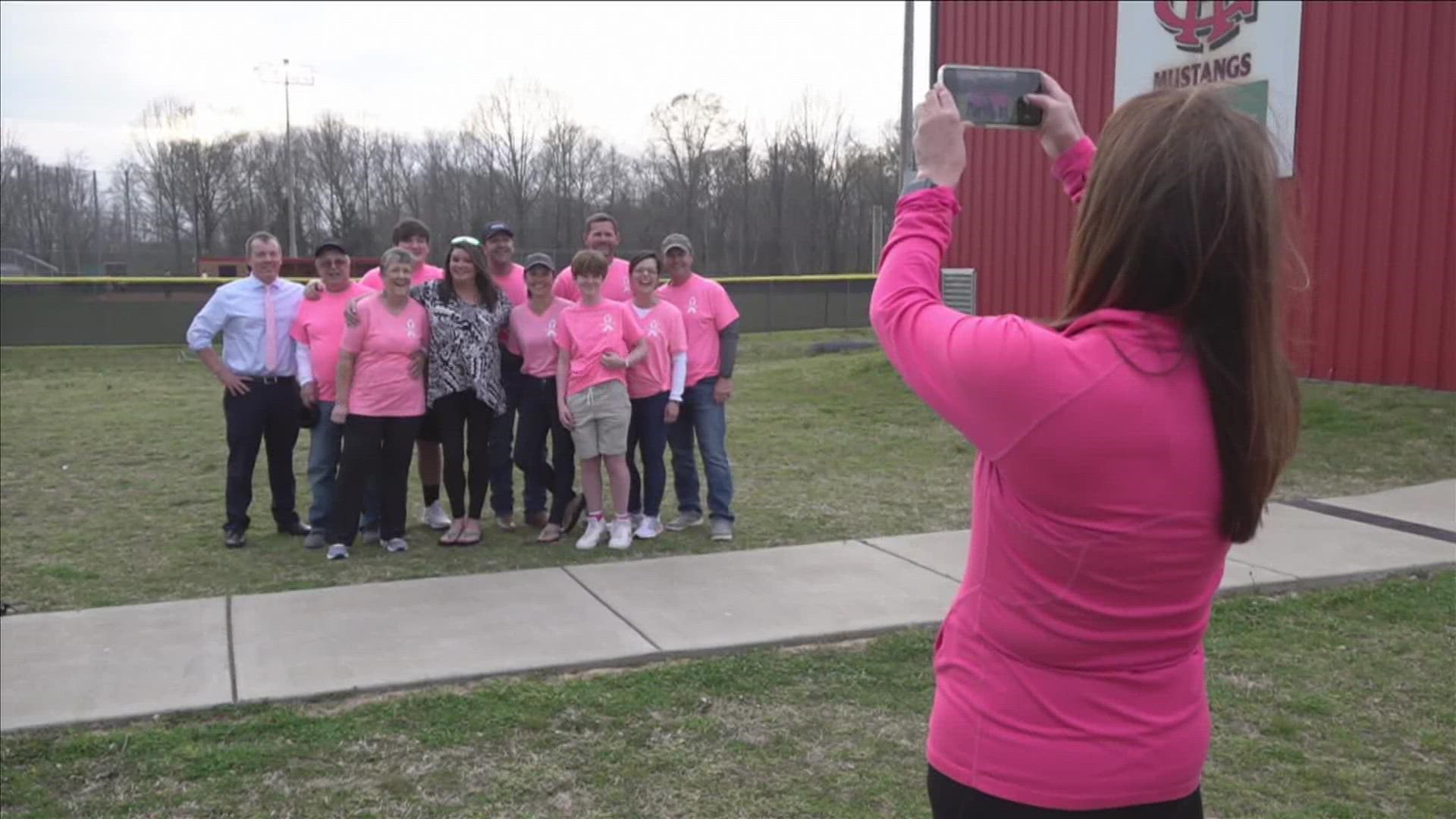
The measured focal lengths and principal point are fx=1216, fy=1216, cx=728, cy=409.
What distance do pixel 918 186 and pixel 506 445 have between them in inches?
231

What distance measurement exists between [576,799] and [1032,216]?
1307 centimetres

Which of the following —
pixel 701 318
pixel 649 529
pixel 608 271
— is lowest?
pixel 649 529

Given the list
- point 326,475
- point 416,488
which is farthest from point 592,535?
point 416,488

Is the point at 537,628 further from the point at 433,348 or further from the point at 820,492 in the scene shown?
the point at 820,492

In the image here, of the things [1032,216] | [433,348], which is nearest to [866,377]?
[1032,216]

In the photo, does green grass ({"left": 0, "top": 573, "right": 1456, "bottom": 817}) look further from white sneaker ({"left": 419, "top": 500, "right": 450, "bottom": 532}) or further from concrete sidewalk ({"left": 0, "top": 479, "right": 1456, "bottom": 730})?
white sneaker ({"left": 419, "top": 500, "right": 450, "bottom": 532})

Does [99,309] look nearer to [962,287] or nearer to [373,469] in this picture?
[962,287]

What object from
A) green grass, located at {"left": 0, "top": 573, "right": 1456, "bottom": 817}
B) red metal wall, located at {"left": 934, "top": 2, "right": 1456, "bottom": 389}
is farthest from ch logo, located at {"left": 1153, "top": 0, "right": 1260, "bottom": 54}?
green grass, located at {"left": 0, "top": 573, "right": 1456, "bottom": 817}

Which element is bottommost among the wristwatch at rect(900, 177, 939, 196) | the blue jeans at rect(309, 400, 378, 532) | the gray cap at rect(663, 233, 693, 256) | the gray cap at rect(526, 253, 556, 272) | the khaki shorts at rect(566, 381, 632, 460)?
the blue jeans at rect(309, 400, 378, 532)

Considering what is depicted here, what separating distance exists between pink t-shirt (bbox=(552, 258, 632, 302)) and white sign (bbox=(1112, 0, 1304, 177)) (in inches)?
238

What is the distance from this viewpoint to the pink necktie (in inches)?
278

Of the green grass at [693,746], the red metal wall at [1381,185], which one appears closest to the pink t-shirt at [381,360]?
the green grass at [693,746]

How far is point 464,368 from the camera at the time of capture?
6824 millimetres

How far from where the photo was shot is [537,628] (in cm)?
521
